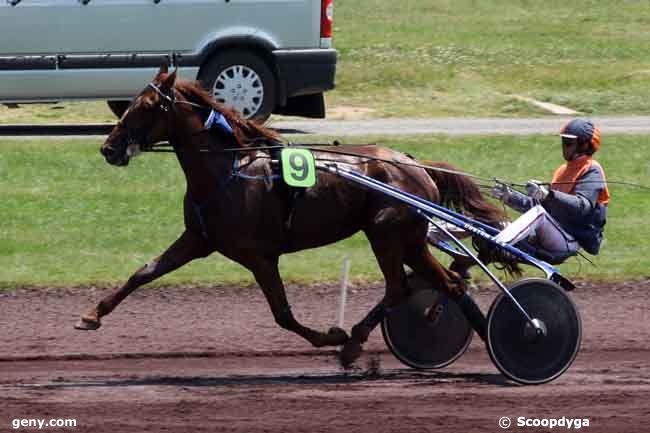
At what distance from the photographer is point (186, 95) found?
26.6 ft

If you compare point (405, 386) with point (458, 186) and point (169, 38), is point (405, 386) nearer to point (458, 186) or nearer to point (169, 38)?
point (458, 186)

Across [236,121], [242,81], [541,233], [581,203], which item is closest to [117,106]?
[242,81]

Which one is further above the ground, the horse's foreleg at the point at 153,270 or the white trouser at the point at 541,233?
the white trouser at the point at 541,233

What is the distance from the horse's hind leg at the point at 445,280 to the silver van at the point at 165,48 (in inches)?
269

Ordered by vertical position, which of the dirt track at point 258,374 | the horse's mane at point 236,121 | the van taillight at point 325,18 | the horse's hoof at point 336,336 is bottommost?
the dirt track at point 258,374

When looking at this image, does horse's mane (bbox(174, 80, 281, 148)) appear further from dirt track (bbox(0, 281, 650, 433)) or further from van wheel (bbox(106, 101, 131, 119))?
van wheel (bbox(106, 101, 131, 119))

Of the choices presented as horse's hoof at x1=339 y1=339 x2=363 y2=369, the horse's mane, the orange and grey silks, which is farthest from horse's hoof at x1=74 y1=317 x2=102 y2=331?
the orange and grey silks

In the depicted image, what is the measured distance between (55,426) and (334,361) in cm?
225

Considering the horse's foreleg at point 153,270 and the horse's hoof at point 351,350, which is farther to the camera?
the horse's hoof at point 351,350

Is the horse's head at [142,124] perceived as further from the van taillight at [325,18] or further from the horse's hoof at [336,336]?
the van taillight at [325,18]

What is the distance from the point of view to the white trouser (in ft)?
26.1

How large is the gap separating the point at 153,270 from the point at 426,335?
1672 millimetres

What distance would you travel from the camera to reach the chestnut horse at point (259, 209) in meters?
7.91

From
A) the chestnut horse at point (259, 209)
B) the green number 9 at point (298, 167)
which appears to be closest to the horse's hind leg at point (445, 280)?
the chestnut horse at point (259, 209)
